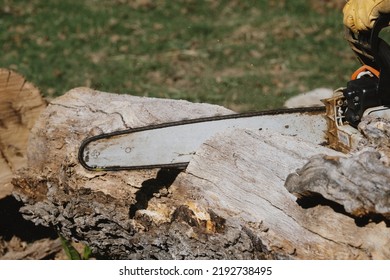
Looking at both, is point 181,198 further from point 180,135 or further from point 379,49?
point 379,49

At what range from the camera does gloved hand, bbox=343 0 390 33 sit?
98.7 inches

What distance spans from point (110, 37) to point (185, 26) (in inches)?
29.0

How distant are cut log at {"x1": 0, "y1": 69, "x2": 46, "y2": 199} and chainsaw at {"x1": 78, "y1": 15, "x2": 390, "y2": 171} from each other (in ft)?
2.30

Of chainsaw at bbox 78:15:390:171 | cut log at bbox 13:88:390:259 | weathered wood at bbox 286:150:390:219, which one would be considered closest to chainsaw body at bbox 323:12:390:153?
chainsaw at bbox 78:15:390:171

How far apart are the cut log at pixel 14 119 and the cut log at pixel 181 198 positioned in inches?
6.1

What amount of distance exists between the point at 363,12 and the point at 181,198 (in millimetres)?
1031

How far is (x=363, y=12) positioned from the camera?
101 inches

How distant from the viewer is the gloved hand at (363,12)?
2.51 metres

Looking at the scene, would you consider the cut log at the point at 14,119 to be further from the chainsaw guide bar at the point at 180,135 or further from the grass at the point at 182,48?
the grass at the point at 182,48

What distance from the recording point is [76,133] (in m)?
3.03

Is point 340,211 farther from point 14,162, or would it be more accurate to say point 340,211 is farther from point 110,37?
point 110,37

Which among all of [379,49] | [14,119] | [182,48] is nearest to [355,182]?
[379,49]

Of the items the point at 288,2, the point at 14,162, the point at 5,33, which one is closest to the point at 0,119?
the point at 14,162
